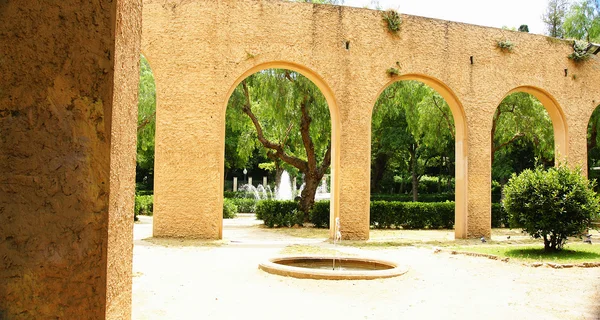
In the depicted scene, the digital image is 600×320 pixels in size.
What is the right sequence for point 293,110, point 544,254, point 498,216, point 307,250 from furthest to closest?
1. point 498,216
2. point 293,110
3. point 307,250
4. point 544,254

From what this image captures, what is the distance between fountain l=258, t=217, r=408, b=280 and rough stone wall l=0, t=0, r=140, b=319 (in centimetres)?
488

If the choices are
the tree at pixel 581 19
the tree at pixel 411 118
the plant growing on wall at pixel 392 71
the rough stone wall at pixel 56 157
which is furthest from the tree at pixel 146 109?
the tree at pixel 581 19

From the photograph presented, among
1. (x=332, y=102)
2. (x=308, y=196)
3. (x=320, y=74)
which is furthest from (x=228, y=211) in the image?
(x=320, y=74)

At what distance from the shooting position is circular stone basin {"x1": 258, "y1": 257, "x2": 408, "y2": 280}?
21.5 ft

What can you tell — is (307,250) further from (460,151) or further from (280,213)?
(280,213)

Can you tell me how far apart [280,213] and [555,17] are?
17162mm

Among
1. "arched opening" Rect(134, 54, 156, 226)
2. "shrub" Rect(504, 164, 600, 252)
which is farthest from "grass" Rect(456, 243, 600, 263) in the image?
"arched opening" Rect(134, 54, 156, 226)

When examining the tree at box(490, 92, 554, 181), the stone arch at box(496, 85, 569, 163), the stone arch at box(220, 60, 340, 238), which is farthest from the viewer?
the tree at box(490, 92, 554, 181)

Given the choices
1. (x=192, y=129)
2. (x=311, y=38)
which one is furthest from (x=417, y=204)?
(x=192, y=129)

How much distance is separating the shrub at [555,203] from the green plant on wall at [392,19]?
15.7 feet

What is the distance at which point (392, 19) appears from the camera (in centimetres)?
1227

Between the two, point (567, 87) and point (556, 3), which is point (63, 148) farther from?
point (556, 3)

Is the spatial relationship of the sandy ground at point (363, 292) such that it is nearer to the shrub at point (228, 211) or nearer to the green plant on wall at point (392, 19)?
the green plant on wall at point (392, 19)

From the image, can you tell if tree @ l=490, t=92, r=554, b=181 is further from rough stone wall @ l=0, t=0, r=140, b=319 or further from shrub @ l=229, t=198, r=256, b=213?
rough stone wall @ l=0, t=0, r=140, b=319
